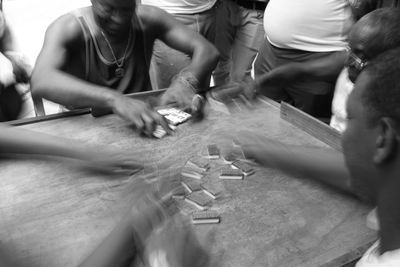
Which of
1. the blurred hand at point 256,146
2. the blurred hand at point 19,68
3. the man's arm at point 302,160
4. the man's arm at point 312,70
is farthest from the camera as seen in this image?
the blurred hand at point 19,68

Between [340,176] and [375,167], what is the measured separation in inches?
17.8

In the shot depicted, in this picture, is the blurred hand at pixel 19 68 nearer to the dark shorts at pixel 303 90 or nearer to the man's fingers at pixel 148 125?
the man's fingers at pixel 148 125

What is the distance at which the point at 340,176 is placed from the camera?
130cm

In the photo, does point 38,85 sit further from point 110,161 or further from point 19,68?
point 110,161

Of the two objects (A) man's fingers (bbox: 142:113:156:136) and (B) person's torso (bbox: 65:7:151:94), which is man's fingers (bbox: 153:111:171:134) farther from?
(B) person's torso (bbox: 65:7:151:94)

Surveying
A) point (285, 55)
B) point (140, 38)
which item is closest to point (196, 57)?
point (140, 38)

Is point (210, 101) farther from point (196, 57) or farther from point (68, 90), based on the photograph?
point (68, 90)

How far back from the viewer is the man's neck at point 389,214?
0.85m

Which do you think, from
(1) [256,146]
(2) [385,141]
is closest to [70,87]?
(1) [256,146]

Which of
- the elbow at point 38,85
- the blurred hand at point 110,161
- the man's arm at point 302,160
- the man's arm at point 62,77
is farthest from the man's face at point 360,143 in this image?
the elbow at point 38,85

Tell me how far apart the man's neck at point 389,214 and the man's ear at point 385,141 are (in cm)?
5

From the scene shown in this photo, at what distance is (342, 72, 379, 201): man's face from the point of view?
857mm

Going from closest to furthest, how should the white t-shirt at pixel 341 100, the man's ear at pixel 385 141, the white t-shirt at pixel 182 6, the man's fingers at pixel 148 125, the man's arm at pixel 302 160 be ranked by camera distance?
the man's ear at pixel 385 141, the man's arm at pixel 302 160, the man's fingers at pixel 148 125, the white t-shirt at pixel 341 100, the white t-shirt at pixel 182 6

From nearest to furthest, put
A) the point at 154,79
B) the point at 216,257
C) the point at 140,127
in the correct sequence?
1. the point at 216,257
2. the point at 140,127
3. the point at 154,79
